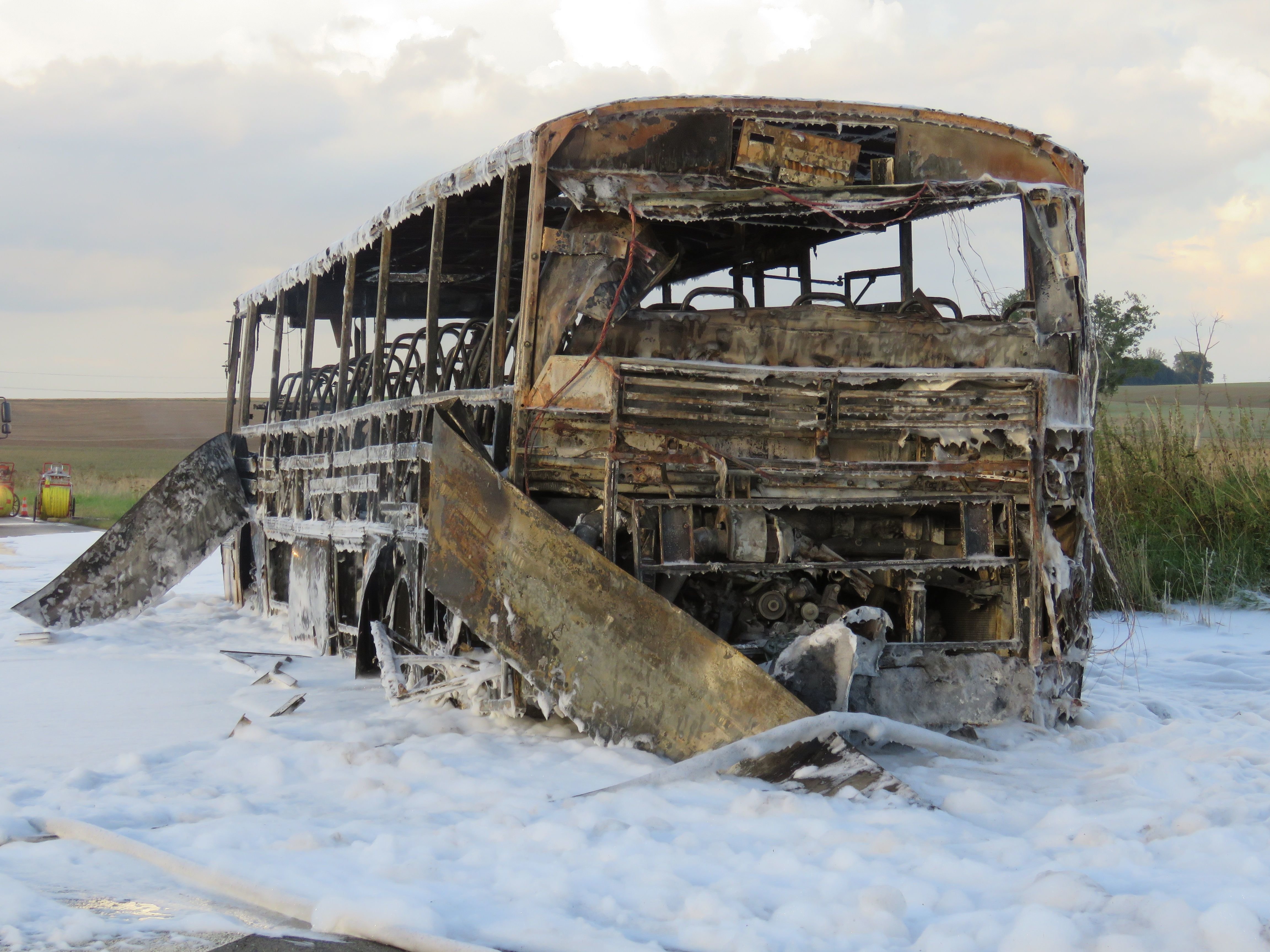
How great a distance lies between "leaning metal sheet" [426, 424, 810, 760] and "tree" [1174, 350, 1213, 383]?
304 inches

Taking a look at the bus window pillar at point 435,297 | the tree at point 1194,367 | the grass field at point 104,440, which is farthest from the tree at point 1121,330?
the grass field at point 104,440

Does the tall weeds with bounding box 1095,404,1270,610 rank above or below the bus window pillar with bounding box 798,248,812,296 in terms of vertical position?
below

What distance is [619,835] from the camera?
388 cm

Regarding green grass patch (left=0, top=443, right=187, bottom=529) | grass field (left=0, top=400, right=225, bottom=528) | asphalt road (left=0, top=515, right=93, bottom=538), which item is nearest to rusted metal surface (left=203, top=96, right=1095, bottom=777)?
green grass patch (left=0, top=443, right=187, bottom=529)

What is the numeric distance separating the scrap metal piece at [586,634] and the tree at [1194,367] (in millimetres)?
7728

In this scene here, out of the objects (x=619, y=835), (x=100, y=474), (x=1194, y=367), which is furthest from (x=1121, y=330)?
(x=100, y=474)

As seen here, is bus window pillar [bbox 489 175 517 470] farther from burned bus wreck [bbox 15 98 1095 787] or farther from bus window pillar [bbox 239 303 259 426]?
bus window pillar [bbox 239 303 259 426]

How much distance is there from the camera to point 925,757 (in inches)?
202

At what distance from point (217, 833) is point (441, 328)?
426 cm

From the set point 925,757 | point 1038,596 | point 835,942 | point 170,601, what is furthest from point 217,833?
point 170,601

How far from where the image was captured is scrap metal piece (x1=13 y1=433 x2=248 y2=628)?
965 cm

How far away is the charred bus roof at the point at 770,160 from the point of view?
5.72 meters

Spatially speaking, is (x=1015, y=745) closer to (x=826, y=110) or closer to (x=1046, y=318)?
(x=1046, y=318)

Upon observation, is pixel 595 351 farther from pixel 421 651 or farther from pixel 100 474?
pixel 100 474
